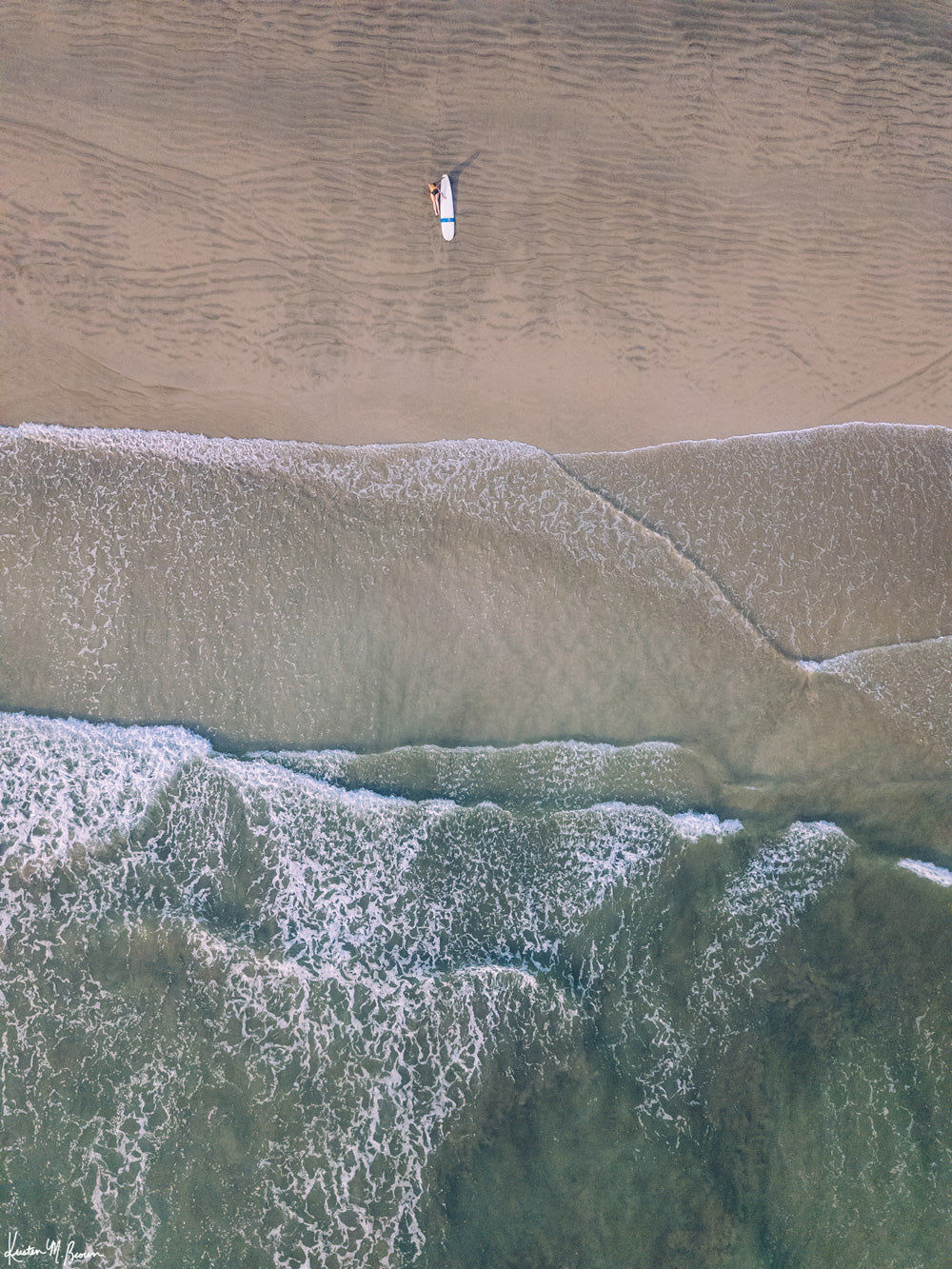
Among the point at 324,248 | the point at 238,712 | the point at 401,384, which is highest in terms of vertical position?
the point at 324,248

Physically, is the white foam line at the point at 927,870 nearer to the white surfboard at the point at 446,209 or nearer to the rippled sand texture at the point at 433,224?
the rippled sand texture at the point at 433,224

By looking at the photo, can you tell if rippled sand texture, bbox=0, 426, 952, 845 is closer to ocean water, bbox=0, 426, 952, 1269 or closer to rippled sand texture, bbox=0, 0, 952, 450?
ocean water, bbox=0, 426, 952, 1269

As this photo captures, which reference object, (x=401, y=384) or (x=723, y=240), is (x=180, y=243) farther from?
(x=723, y=240)

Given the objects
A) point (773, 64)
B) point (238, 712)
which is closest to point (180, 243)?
point (238, 712)

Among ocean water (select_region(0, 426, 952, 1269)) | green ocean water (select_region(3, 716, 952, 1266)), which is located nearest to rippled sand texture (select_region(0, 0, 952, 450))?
ocean water (select_region(0, 426, 952, 1269))

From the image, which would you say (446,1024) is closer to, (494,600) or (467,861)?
(467,861)

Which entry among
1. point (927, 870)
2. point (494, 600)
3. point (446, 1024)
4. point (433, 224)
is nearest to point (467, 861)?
point (446, 1024)

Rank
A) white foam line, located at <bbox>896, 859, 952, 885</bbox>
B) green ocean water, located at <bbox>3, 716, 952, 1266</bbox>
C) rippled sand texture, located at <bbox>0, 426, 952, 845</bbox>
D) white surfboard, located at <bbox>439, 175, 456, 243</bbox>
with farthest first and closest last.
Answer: white surfboard, located at <bbox>439, 175, 456, 243</bbox> → rippled sand texture, located at <bbox>0, 426, 952, 845</bbox> → white foam line, located at <bbox>896, 859, 952, 885</bbox> → green ocean water, located at <bbox>3, 716, 952, 1266</bbox>
